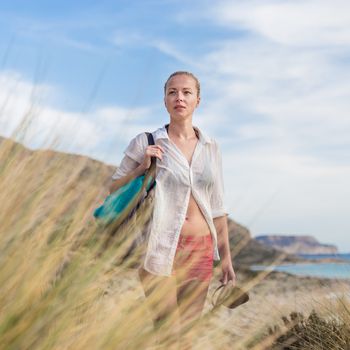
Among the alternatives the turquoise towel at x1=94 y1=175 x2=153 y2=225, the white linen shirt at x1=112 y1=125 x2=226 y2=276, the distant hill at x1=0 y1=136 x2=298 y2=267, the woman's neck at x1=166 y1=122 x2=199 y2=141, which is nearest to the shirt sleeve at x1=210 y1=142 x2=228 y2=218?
the white linen shirt at x1=112 y1=125 x2=226 y2=276

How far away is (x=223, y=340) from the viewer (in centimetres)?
275

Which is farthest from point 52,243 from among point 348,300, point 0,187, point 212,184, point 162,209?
point 348,300

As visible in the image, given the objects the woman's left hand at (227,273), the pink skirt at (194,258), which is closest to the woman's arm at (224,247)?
the woman's left hand at (227,273)

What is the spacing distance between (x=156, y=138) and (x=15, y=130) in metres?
0.91

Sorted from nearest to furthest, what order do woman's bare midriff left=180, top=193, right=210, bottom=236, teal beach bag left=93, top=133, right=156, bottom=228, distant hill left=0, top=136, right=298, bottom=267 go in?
distant hill left=0, top=136, right=298, bottom=267 → teal beach bag left=93, top=133, right=156, bottom=228 → woman's bare midriff left=180, top=193, right=210, bottom=236

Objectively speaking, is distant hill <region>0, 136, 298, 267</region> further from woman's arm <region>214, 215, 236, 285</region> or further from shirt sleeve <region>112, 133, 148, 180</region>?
woman's arm <region>214, 215, 236, 285</region>

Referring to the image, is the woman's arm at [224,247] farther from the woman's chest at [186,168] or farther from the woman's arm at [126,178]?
the woman's arm at [126,178]

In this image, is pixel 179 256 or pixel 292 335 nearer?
pixel 179 256

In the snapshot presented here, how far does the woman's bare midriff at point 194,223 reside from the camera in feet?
12.3

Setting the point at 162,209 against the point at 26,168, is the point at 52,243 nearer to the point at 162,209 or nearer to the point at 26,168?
the point at 26,168

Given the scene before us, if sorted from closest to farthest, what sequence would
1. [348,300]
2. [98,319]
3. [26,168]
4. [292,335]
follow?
[98,319], [26,168], [348,300], [292,335]

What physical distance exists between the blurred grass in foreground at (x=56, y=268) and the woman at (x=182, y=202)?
1.77ft

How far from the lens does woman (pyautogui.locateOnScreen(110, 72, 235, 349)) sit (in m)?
3.68

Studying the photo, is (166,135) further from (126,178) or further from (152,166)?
(126,178)
